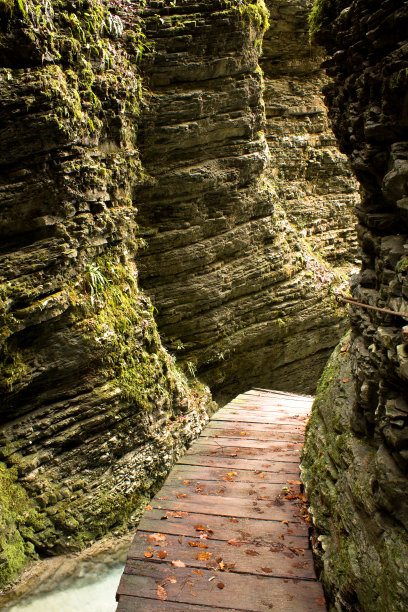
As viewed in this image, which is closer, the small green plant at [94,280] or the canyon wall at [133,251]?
the canyon wall at [133,251]

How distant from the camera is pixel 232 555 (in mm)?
3059

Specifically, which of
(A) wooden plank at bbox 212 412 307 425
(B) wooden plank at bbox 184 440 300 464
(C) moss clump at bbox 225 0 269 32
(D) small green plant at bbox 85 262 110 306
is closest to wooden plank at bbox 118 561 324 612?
(B) wooden plank at bbox 184 440 300 464

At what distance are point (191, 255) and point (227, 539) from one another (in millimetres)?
6485

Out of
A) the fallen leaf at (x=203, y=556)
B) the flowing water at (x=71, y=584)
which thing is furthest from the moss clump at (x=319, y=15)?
the flowing water at (x=71, y=584)

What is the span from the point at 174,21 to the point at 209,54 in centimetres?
94

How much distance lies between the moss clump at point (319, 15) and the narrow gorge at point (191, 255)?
2 centimetres

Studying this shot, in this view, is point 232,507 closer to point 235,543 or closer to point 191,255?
point 235,543

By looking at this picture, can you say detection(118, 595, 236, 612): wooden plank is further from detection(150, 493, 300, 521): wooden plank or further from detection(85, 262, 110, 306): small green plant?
detection(85, 262, 110, 306): small green plant

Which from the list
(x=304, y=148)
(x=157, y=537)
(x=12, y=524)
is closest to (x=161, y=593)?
(x=157, y=537)

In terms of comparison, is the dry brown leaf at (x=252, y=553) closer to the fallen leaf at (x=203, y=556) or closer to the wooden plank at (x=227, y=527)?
the wooden plank at (x=227, y=527)

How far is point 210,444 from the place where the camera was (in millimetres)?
4992

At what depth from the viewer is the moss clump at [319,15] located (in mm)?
3523

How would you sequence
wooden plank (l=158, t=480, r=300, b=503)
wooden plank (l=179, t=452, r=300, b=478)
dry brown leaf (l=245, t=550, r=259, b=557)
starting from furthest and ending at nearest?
wooden plank (l=179, t=452, r=300, b=478) → wooden plank (l=158, t=480, r=300, b=503) → dry brown leaf (l=245, t=550, r=259, b=557)

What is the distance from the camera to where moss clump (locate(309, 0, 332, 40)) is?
3.52m
